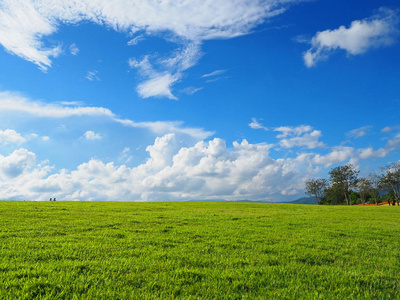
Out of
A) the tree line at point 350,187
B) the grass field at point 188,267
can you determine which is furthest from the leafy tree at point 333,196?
the grass field at point 188,267

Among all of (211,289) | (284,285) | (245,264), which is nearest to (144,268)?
(211,289)

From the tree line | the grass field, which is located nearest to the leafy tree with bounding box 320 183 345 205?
the tree line

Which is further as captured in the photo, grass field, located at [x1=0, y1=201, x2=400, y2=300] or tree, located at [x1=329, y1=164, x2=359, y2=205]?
tree, located at [x1=329, y1=164, x2=359, y2=205]

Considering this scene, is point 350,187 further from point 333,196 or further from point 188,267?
point 188,267

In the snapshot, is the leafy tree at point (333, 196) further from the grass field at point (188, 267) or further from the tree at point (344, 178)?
the grass field at point (188, 267)

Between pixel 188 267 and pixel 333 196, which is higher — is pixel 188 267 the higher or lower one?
the lower one

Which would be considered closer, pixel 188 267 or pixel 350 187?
pixel 188 267

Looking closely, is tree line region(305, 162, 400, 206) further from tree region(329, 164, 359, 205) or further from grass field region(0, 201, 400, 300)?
grass field region(0, 201, 400, 300)

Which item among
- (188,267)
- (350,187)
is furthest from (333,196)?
(188,267)

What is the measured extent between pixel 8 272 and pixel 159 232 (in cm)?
946

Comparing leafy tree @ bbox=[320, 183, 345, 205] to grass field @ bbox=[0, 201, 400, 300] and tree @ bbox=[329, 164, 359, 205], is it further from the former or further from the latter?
grass field @ bbox=[0, 201, 400, 300]

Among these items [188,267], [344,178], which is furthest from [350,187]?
[188,267]

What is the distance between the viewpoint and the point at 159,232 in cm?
1680

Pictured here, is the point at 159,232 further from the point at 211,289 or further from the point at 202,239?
the point at 211,289
